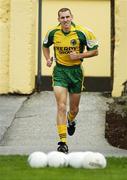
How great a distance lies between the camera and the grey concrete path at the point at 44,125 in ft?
36.8

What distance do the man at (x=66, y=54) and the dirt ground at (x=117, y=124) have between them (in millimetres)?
1410

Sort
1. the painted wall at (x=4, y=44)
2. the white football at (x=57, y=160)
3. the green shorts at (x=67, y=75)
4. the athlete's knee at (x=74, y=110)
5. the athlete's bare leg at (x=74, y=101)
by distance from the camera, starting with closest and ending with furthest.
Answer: the white football at (x=57, y=160) < the green shorts at (x=67, y=75) < the athlete's bare leg at (x=74, y=101) < the athlete's knee at (x=74, y=110) < the painted wall at (x=4, y=44)

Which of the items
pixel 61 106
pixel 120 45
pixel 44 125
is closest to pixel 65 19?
pixel 61 106

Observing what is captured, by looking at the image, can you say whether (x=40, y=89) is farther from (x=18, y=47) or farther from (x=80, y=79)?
(x=80, y=79)

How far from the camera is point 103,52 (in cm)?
1570

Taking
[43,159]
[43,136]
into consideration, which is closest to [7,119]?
[43,136]

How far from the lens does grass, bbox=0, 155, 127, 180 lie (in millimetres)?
7833

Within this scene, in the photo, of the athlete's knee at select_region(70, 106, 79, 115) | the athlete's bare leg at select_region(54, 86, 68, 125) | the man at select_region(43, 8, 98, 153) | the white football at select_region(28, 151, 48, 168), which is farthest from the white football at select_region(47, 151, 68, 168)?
the athlete's knee at select_region(70, 106, 79, 115)

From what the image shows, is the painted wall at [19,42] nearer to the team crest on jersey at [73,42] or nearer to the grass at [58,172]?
the team crest on jersey at [73,42]

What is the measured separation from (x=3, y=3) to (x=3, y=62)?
4.37 feet

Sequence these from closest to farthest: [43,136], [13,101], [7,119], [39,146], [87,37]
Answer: [87,37] < [39,146] < [43,136] < [7,119] < [13,101]

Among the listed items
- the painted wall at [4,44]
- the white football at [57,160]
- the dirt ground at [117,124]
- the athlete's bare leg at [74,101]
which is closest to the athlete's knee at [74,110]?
the athlete's bare leg at [74,101]

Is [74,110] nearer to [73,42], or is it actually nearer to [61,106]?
[61,106]

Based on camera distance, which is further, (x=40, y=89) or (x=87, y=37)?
(x=40, y=89)
